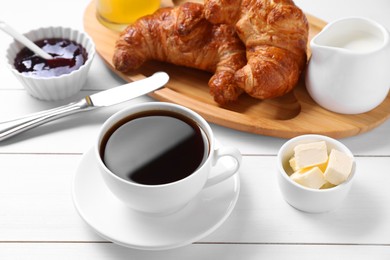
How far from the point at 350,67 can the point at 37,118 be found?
0.79 meters

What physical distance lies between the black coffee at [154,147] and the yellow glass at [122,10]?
634mm

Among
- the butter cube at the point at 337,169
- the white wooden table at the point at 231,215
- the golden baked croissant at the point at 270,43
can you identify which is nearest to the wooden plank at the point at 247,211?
the white wooden table at the point at 231,215

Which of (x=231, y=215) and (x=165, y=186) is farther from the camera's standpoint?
(x=231, y=215)

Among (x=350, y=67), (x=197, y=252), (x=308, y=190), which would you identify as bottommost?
(x=197, y=252)

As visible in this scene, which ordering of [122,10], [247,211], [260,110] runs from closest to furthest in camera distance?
[247,211] → [260,110] → [122,10]

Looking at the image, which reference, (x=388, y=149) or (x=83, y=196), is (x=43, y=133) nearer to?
(x=83, y=196)

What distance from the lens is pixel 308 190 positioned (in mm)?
1176

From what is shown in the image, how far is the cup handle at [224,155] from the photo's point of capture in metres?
1.12

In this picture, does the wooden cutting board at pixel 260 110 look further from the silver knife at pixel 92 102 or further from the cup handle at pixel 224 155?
the cup handle at pixel 224 155

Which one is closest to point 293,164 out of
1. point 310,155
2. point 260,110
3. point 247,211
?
point 310,155

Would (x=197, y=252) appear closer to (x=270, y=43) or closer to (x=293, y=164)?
(x=293, y=164)

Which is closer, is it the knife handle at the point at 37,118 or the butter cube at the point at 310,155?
the butter cube at the point at 310,155

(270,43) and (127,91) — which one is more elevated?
(270,43)

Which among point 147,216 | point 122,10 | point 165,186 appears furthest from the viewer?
point 122,10
